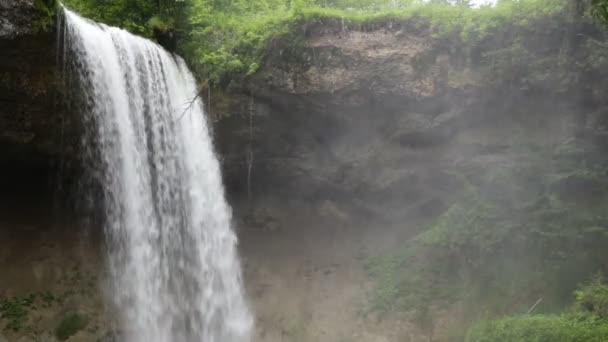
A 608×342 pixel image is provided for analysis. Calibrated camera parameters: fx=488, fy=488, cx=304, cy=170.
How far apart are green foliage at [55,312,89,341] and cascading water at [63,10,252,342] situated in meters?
0.82

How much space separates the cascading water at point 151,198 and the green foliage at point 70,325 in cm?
82

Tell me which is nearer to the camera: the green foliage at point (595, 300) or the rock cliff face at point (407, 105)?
the green foliage at point (595, 300)

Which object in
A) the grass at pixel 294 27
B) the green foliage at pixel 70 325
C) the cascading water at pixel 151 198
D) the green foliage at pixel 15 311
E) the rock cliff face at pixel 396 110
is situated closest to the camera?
the green foliage at pixel 15 311

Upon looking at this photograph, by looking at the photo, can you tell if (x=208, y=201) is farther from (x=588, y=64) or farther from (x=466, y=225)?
(x=588, y=64)

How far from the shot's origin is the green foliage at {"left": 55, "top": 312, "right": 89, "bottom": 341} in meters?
9.87

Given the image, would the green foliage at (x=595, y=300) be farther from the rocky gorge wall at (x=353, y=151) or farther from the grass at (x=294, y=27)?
the grass at (x=294, y=27)

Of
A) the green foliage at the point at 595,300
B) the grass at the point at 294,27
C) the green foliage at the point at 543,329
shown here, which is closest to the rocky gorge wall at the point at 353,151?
the grass at the point at 294,27

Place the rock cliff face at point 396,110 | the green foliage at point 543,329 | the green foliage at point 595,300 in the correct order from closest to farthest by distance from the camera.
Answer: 1. the green foliage at point 543,329
2. the green foliage at point 595,300
3. the rock cliff face at point 396,110

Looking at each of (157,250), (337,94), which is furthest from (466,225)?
(157,250)

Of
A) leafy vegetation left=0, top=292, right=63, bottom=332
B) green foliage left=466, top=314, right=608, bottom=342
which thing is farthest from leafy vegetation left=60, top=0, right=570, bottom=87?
green foliage left=466, top=314, right=608, bottom=342

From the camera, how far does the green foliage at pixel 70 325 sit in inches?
389

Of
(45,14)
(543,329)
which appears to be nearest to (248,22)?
(45,14)

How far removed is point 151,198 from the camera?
9.89 metres

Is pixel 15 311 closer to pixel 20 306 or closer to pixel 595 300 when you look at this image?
pixel 20 306
